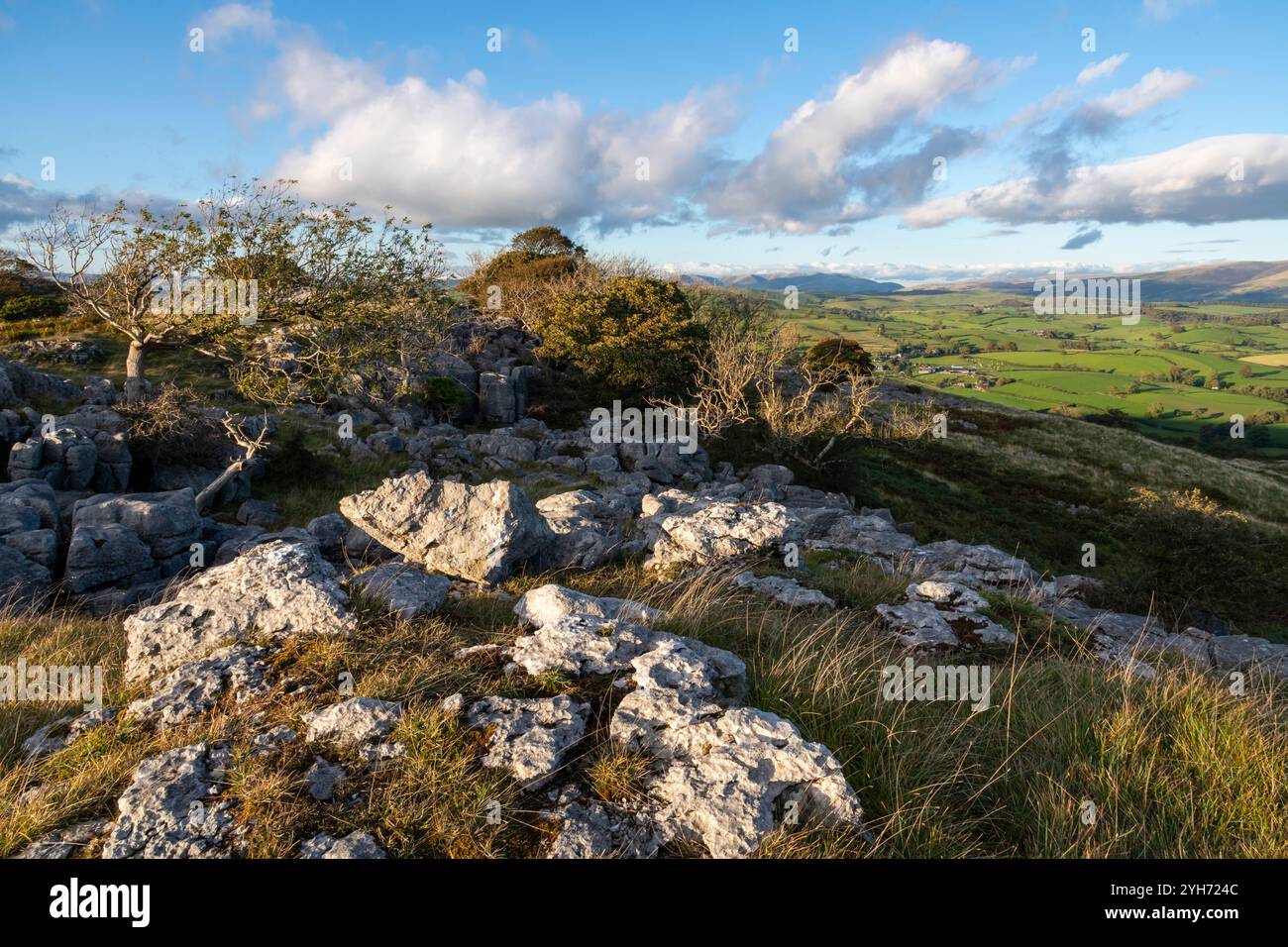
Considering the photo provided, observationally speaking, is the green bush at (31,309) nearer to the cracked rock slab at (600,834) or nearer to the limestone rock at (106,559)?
the limestone rock at (106,559)

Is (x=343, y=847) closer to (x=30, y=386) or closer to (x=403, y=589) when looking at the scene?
(x=403, y=589)

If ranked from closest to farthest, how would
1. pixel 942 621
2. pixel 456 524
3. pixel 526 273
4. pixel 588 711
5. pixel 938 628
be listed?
pixel 588 711
pixel 938 628
pixel 942 621
pixel 456 524
pixel 526 273

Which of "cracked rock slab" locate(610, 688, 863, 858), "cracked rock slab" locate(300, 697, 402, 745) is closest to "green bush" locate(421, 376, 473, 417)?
"cracked rock slab" locate(300, 697, 402, 745)

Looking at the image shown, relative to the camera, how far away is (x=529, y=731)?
13.6ft

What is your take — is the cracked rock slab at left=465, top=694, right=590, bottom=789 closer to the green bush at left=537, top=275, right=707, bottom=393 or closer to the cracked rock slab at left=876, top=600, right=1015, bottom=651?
the cracked rock slab at left=876, top=600, right=1015, bottom=651

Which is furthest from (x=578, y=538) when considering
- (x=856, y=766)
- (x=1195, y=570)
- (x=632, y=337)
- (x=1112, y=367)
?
(x=1112, y=367)

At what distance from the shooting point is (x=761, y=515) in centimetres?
1073

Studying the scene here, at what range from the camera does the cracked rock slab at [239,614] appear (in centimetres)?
546

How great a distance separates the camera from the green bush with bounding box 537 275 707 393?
37031 mm

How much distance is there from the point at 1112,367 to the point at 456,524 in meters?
133

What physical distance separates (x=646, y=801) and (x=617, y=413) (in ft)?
97.6

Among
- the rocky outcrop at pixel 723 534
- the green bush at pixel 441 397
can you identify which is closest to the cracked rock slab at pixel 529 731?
the rocky outcrop at pixel 723 534
